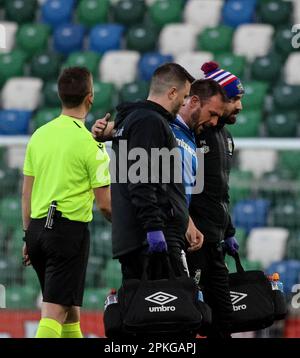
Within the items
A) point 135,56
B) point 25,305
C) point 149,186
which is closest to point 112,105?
point 135,56

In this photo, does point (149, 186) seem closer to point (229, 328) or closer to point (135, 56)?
point (229, 328)

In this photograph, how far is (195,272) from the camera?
23.0 ft

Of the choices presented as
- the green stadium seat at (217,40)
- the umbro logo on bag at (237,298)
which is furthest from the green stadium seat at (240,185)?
the green stadium seat at (217,40)

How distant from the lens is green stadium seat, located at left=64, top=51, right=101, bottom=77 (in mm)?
14172

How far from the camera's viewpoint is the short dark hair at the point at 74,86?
6773 millimetres

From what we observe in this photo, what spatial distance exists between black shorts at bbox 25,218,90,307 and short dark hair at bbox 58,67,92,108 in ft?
2.30

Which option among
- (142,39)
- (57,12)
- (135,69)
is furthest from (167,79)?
(57,12)

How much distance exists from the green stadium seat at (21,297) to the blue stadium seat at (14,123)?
11.8 feet

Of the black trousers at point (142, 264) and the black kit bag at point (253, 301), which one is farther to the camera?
the black kit bag at point (253, 301)

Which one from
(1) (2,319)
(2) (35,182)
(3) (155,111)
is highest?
(3) (155,111)

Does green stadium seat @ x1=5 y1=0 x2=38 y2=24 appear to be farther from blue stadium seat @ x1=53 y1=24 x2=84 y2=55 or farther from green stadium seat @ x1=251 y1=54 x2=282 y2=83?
green stadium seat @ x1=251 y1=54 x2=282 y2=83

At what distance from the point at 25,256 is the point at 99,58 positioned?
297 inches

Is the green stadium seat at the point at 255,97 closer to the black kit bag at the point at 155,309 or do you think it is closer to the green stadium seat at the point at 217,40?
the green stadium seat at the point at 217,40

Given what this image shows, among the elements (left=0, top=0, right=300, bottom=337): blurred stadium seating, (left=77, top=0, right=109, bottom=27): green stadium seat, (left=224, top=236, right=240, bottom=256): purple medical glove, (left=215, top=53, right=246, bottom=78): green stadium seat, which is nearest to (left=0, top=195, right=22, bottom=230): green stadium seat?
(left=0, top=0, right=300, bottom=337): blurred stadium seating
